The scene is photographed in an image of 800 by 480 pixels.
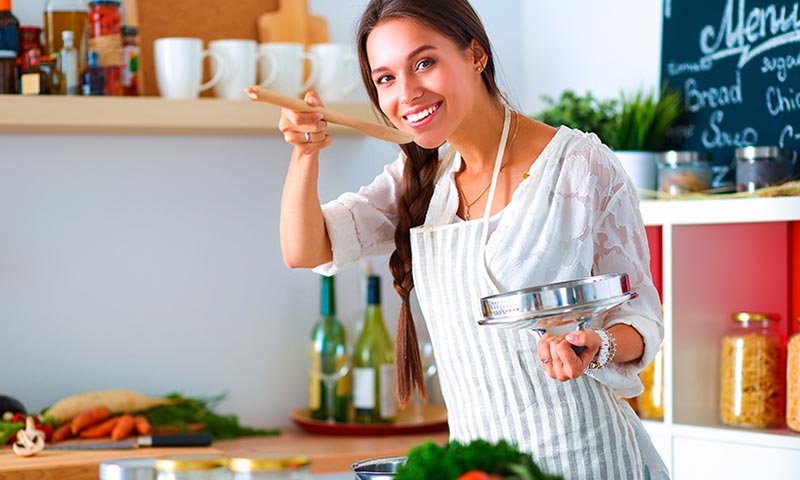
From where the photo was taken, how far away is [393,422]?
2.47 meters

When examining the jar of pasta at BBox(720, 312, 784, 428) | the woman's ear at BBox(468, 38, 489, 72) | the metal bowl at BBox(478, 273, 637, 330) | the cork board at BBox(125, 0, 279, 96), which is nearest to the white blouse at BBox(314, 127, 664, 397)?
the woman's ear at BBox(468, 38, 489, 72)

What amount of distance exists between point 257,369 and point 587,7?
1.15m

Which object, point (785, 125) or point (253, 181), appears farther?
point (253, 181)

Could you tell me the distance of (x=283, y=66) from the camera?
7.72 feet

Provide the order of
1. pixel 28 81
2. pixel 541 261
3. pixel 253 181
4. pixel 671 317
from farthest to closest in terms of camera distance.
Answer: pixel 253 181
pixel 28 81
pixel 671 317
pixel 541 261

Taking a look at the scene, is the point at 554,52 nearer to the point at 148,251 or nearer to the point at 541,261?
the point at 148,251

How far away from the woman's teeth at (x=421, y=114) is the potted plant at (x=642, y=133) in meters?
0.86

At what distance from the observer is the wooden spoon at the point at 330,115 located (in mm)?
1184

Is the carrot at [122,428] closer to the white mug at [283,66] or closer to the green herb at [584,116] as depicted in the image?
the white mug at [283,66]

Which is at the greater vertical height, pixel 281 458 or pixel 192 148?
pixel 192 148

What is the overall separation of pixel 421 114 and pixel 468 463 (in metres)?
0.61

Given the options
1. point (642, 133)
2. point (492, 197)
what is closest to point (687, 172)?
point (642, 133)

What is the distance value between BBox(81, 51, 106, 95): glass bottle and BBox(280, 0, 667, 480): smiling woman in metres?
0.87

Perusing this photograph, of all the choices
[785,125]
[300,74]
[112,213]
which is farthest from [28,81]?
[785,125]
